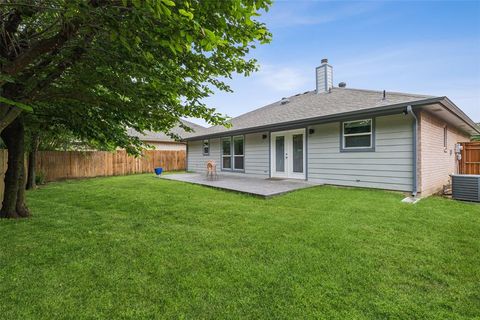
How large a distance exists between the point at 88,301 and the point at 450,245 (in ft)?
14.4

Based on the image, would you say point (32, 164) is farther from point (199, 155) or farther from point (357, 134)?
point (357, 134)

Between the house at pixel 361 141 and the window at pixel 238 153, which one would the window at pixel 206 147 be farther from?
the house at pixel 361 141

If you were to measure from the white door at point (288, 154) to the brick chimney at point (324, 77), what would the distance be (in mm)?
3796

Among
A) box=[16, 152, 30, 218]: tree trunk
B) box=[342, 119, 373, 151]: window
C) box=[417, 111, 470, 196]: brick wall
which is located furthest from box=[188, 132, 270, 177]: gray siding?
box=[16, 152, 30, 218]: tree trunk

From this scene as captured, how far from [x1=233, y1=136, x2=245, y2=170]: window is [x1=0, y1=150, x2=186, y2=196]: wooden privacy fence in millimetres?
4312

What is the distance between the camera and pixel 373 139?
23.6 feet

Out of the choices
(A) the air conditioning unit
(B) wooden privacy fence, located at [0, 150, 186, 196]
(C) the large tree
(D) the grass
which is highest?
(C) the large tree

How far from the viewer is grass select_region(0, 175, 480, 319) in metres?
1.96

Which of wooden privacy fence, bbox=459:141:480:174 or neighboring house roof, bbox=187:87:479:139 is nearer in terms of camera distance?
neighboring house roof, bbox=187:87:479:139

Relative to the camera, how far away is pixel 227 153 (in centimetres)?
1297

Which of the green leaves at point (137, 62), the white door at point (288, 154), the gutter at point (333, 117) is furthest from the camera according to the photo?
the white door at point (288, 154)

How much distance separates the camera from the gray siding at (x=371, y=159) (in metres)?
6.62

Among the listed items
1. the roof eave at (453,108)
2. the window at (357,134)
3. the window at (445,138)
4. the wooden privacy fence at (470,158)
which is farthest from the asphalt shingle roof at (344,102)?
the wooden privacy fence at (470,158)

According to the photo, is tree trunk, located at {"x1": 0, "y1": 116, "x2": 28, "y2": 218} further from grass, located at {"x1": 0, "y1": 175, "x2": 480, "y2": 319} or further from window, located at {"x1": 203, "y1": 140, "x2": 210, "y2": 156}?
window, located at {"x1": 203, "y1": 140, "x2": 210, "y2": 156}
